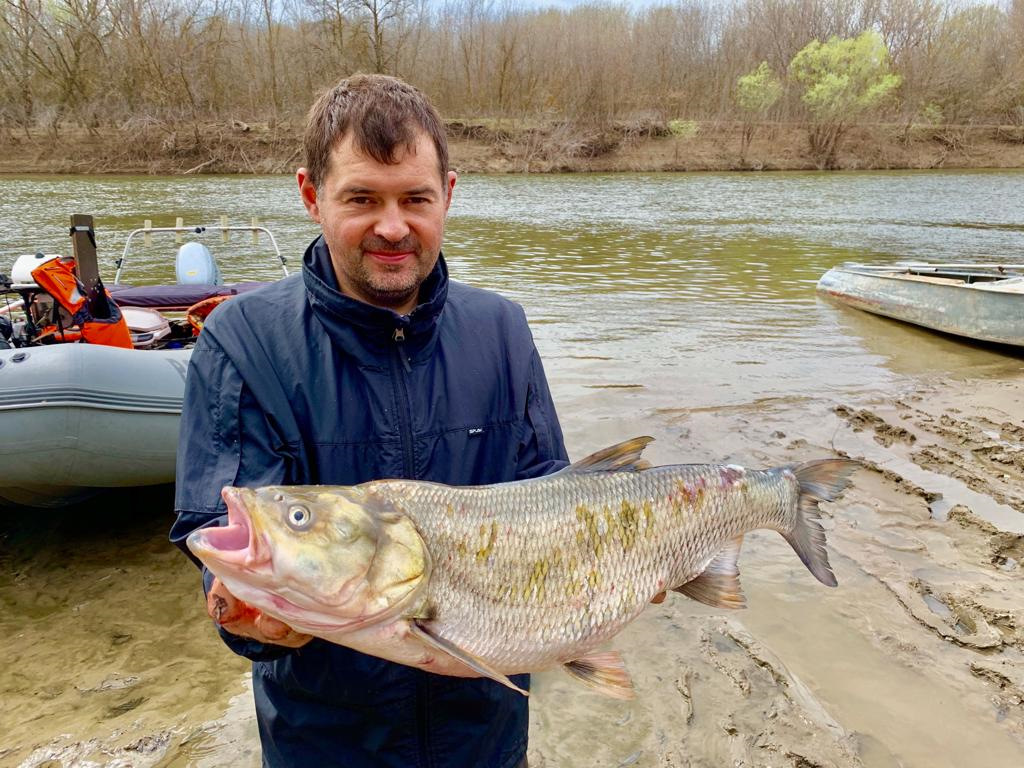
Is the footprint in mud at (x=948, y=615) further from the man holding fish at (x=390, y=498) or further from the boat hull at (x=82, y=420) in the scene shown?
the boat hull at (x=82, y=420)

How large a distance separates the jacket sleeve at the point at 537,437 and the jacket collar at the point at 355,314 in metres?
0.39

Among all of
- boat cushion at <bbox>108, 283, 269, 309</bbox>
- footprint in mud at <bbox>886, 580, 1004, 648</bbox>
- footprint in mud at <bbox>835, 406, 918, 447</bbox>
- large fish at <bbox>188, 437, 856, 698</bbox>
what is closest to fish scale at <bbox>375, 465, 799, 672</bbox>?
large fish at <bbox>188, 437, 856, 698</bbox>

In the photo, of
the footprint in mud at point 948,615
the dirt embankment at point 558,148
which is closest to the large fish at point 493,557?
the footprint in mud at point 948,615

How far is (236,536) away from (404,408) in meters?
0.56

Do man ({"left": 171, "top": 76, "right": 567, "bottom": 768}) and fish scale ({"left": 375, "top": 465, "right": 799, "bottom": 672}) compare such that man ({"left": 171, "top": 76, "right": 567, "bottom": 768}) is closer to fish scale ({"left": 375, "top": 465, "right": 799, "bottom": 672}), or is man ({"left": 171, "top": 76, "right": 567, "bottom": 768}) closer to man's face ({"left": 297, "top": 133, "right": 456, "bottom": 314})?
man's face ({"left": 297, "top": 133, "right": 456, "bottom": 314})

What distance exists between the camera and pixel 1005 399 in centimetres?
816

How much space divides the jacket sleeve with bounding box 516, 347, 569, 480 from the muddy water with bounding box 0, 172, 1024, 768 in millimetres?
1616

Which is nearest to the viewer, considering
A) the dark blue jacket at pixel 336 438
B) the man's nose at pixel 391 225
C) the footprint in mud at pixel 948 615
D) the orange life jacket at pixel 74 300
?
the dark blue jacket at pixel 336 438

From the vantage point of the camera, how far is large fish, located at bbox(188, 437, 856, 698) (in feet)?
5.44

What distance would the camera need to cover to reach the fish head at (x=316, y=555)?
162cm

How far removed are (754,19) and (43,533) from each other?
7860 cm

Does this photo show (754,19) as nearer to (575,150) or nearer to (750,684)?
(575,150)

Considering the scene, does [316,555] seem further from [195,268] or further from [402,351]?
[195,268]

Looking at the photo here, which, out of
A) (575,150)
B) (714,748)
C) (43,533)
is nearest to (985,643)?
(714,748)
